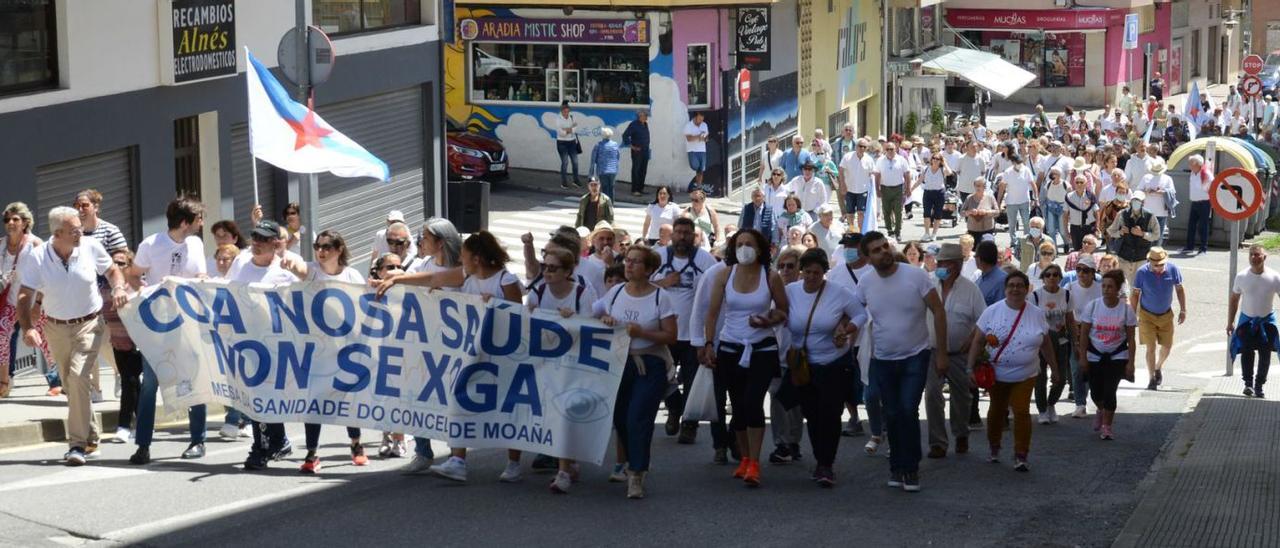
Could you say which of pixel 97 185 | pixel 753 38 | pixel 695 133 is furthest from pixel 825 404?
pixel 753 38

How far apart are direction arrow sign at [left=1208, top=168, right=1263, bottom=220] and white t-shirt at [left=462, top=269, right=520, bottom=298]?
9.85m

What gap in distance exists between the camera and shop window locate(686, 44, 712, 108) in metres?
34.0

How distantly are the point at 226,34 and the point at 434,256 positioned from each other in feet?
30.5

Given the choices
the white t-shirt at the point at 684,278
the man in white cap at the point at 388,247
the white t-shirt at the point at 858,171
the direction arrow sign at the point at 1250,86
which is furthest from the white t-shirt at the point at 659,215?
the direction arrow sign at the point at 1250,86

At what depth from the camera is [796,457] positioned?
483 inches

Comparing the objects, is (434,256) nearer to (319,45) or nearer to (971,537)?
(971,537)

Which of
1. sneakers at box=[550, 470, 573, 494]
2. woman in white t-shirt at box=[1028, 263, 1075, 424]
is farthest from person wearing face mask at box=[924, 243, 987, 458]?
sneakers at box=[550, 470, 573, 494]

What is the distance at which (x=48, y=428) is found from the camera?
516 inches

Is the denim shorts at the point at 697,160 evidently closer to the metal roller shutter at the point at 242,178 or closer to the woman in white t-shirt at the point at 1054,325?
the metal roller shutter at the point at 242,178

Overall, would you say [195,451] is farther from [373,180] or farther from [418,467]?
[373,180]

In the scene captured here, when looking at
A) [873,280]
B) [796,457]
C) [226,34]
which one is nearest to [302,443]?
[796,457]

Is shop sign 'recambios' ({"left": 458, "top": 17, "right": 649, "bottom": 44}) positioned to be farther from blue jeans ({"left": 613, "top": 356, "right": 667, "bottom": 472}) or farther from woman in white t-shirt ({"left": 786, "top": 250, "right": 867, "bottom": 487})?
blue jeans ({"left": 613, "top": 356, "right": 667, "bottom": 472})

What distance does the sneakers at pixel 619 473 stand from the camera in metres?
11.3

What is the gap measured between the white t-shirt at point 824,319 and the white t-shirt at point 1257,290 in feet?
25.0
